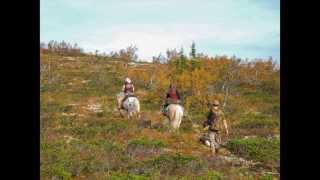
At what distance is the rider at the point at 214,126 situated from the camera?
5450mm

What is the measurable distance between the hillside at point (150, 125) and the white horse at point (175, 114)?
2.4 inches

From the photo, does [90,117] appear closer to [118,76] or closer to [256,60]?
[118,76]

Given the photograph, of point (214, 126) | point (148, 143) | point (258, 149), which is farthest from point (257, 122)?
point (148, 143)

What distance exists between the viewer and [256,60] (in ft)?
17.4

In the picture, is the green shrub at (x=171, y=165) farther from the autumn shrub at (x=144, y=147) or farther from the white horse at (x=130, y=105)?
the white horse at (x=130, y=105)

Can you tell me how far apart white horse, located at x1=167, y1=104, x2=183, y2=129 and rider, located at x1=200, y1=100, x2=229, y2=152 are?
285 mm

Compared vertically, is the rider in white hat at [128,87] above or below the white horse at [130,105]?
above

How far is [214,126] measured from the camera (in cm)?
545

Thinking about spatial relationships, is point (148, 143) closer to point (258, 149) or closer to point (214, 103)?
point (214, 103)

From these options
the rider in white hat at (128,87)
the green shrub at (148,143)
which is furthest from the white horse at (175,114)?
the rider in white hat at (128,87)
